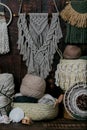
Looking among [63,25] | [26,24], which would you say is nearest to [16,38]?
[26,24]

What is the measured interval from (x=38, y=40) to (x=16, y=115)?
35.3 inches

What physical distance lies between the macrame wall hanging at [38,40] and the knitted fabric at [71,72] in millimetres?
261

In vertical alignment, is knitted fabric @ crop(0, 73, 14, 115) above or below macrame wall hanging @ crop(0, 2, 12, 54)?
below

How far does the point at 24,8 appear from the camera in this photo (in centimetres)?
420

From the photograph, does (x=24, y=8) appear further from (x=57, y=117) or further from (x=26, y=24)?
(x=57, y=117)

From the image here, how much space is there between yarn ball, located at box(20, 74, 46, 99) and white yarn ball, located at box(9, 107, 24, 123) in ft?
0.75

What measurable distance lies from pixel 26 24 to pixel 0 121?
3.59 ft

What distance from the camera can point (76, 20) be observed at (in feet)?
13.3

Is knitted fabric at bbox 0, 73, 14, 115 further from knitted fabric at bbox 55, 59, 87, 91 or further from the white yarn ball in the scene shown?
knitted fabric at bbox 55, 59, 87, 91

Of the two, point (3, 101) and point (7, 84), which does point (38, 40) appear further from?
point (3, 101)

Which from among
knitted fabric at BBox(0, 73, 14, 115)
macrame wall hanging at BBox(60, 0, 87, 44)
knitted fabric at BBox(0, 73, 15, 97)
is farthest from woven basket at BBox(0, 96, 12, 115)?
macrame wall hanging at BBox(60, 0, 87, 44)

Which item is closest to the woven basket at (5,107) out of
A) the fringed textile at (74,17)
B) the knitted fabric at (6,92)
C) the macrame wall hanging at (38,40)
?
the knitted fabric at (6,92)

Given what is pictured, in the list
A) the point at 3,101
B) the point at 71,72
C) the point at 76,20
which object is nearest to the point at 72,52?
the point at 71,72

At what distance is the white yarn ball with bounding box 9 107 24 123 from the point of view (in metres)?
3.71
